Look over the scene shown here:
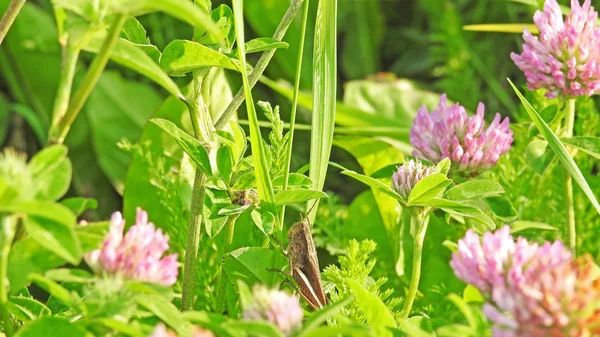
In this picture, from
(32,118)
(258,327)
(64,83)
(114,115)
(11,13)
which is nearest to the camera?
(258,327)

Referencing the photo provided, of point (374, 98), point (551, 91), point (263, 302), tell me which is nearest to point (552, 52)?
point (551, 91)

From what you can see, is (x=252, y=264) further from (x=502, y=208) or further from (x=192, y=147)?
(x=502, y=208)

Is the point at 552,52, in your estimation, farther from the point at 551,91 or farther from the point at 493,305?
the point at 493,305

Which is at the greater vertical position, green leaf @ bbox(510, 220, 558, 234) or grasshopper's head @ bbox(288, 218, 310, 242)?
grasshopper's head @ bbox(288, 218, 310, 242)

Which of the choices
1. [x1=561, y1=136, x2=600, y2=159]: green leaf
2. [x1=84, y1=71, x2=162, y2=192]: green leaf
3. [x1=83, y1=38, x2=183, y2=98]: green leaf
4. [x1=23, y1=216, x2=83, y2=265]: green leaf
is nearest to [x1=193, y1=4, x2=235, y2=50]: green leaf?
[x1=83, y1=38, x2=183, y2=98]: green leaf

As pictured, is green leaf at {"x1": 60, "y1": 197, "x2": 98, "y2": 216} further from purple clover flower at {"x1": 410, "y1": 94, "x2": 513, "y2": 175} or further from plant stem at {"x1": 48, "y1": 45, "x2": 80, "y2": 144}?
purple clover flower at {"x1": 410, "y1": 94, "x2": 513, "y2": 175}

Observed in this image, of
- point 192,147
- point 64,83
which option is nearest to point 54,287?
point 64,83
